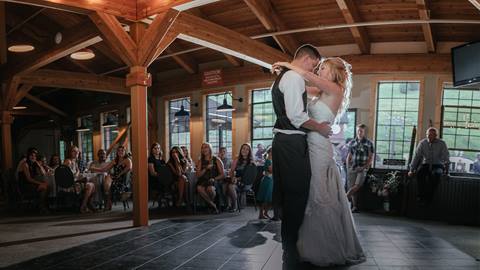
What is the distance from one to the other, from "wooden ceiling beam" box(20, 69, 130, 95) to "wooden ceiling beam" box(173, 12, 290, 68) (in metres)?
5.12

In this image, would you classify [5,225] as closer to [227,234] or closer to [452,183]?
[227,234]

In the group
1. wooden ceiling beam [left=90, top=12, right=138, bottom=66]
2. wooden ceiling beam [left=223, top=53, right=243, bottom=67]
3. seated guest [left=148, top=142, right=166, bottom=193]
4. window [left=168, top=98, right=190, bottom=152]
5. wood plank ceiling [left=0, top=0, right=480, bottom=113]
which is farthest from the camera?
window [left=168, top=98, right=190, bottom=152]

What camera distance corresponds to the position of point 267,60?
23.5ft

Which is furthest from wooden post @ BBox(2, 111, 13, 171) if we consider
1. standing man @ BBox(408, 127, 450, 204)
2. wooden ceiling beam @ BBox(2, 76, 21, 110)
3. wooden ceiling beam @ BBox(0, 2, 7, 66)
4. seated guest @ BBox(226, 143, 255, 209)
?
standing man @ BBox(408, 127, 450, 204)

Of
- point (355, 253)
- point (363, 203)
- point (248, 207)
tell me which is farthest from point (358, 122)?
point (355, 253)

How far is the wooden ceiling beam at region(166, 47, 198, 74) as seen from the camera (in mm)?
9337

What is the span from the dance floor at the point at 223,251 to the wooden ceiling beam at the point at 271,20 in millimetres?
4147

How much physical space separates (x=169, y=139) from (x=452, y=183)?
7.84 metres

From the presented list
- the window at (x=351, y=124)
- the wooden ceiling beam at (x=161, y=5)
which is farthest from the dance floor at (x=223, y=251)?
the window at (x=351, y=124)

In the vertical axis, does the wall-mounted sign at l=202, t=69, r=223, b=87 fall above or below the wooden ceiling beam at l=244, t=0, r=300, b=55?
below

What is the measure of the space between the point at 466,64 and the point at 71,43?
7.08 meters

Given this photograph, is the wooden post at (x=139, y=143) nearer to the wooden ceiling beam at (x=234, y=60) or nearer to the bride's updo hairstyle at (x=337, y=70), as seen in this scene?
the bride's updo hairstyle at (x=337, y=70)

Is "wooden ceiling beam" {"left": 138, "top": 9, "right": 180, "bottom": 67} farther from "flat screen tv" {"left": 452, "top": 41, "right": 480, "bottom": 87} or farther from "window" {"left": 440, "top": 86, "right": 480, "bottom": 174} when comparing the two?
"window" {"left": 440, "top": 86, "right": 480, "bottom": 174}

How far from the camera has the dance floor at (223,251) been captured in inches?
121
